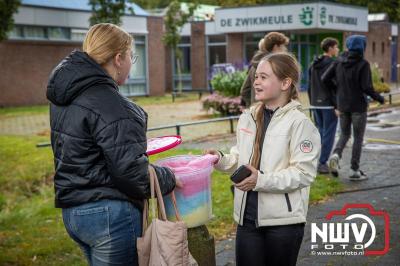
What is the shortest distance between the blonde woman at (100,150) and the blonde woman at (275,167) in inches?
24.7

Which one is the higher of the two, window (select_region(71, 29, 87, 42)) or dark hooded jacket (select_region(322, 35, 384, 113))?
window (select_region(71, 29, 87, 42))

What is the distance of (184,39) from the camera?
4200cm

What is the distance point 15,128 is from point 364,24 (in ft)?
83.3

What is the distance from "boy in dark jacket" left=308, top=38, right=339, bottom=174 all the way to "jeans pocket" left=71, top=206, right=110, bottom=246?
644 centimetres

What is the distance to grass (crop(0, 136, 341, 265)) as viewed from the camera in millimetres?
5965

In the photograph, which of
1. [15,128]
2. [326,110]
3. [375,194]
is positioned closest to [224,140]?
[326,110]

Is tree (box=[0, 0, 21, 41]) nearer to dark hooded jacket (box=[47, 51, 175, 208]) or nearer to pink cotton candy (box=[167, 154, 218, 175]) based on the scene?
pink cotton candy (box=[167, 154, 218, 175])

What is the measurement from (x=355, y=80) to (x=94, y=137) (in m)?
6.21

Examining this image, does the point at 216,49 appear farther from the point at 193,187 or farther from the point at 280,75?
→ the point at 193,187

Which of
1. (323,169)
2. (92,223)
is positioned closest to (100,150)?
(92,223)

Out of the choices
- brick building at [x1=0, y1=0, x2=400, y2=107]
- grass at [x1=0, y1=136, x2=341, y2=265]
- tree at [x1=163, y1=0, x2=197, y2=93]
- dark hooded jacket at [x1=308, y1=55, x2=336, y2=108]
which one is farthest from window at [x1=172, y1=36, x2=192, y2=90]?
dark hooded jacket at [x1=308, y1=55, x2=336, y2=108]

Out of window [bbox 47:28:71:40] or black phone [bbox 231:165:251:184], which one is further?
window [bbox 47:28:71:40]

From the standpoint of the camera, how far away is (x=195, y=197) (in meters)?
3.32

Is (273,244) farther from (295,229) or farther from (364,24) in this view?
(364,24)
